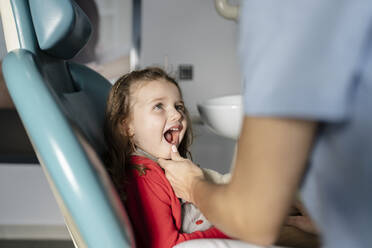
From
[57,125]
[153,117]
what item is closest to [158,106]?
[153,117]

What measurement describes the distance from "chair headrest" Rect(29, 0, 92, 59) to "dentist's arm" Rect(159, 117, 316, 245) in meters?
0.48

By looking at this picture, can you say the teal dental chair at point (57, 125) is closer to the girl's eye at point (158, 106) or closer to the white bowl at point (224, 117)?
the girl's eye at point (158, 106)

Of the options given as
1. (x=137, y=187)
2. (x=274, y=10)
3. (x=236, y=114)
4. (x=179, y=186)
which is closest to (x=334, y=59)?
(x=274, y=10)

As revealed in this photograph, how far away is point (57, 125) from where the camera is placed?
59 cm

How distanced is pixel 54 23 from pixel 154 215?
475 millimetres

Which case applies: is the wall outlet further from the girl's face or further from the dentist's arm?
the dentist's arm

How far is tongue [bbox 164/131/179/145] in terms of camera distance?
1069 millimetres

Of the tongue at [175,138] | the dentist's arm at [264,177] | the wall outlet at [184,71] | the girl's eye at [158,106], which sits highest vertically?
the dentist's arm at [264,177]

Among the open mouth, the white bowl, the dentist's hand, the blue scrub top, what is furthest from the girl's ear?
the blue scrub top

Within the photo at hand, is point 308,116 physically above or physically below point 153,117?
above

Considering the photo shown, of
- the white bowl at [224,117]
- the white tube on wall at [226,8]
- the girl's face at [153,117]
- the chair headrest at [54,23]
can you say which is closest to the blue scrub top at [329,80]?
the chair headrest at [54,23]

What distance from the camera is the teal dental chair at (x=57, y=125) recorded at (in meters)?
0.57

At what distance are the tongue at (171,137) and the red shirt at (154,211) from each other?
0.48 ft

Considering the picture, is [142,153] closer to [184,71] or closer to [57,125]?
[57,125]
